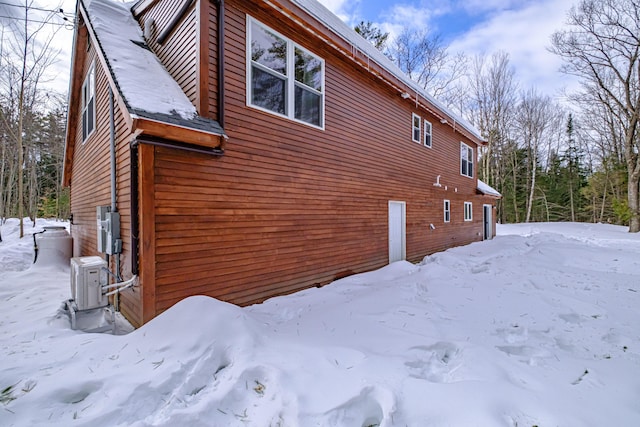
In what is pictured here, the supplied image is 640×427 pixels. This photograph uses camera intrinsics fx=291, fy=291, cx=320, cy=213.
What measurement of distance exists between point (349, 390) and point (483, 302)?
3.43 m

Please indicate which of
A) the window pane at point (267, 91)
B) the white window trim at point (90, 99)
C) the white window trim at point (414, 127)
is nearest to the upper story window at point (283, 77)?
the window pane at point (267, 91)

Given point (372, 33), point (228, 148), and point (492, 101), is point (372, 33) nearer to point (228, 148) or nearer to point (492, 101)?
point (492, 101)

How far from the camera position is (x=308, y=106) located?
5.72 m

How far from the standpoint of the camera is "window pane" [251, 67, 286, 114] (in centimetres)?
481

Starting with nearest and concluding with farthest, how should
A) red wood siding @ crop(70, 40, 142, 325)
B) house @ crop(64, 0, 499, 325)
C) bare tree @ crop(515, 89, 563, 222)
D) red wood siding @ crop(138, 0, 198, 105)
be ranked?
house @ crop(64, 0, 499, 325) < red wood siding @ crop(70, 40, 142, 325) < red wood siding @ crop(138, 0, 198, 105) < bare tree @ crop(515, 89, 563, 222)

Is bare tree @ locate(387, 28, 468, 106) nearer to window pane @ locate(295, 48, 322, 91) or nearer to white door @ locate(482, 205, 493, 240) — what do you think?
white door @ locate(482, 205, 493, 240)

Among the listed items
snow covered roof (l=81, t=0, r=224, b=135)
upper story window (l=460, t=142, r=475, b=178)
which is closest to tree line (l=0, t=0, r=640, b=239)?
snow covered roof (l=81, t=0, r=224, b=135)

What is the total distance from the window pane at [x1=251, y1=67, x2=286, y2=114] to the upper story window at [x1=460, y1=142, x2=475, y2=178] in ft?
32.2

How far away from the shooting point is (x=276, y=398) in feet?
7.54

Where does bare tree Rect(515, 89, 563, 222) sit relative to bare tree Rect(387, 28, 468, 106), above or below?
below

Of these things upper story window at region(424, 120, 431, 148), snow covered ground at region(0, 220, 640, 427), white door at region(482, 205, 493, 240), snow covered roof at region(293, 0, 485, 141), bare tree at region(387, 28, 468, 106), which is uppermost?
bare tree at region(387, 28, 468, 106)

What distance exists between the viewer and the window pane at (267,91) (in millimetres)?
4809

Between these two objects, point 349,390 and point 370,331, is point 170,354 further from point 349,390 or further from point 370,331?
point 370,331

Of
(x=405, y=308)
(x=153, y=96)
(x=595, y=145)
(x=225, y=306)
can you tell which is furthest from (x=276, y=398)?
(x=595, y=145)
